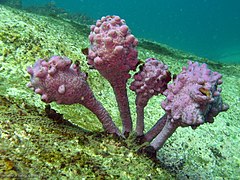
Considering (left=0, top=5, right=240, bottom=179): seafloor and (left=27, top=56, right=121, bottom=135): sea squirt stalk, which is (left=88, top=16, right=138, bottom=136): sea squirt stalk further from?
(left=0, top=5, right=240, bottom=179): seafloor

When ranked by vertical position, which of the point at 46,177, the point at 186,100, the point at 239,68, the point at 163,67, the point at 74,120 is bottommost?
the point at 46,177

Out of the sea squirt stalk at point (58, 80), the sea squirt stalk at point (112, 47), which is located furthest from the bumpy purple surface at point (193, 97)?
the sea squirt stalk at point (58, 80)

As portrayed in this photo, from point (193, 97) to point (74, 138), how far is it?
132cm

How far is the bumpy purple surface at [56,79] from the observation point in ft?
8.21

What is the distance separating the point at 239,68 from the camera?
11.3 meters

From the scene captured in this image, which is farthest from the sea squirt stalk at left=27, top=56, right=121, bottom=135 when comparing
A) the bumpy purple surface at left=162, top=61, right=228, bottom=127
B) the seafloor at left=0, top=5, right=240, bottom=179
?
the bumpy purple surface at left=162, top=61, right=228, bottom=127

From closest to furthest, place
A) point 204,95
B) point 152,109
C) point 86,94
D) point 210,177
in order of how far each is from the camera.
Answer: point 204,95, point 86,94, point 210,177, point 152,109

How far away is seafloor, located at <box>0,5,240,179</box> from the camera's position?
2193mm

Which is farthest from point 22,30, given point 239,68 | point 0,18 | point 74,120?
point 239,68

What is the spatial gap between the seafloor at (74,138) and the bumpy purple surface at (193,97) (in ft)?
2.17

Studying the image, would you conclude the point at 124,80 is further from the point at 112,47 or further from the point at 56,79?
the point at 56,79

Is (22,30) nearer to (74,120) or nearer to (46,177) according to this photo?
(74,120)

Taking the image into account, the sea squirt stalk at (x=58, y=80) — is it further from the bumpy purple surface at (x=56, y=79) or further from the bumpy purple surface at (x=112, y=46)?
the bumpy purple surface at (x=112, y=46)

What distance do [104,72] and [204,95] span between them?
1119mm
